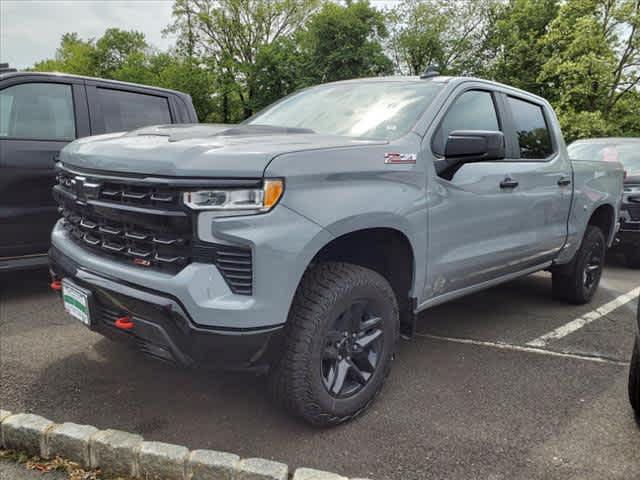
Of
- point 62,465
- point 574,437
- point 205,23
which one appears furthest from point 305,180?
point 205,23

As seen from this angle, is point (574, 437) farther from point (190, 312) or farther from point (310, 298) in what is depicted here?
point (190, 312)

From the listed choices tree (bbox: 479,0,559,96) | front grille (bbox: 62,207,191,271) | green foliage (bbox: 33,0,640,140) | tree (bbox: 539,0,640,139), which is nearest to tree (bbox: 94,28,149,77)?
green foliage (bbox: 33,0,640,140)

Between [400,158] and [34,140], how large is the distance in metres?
3.28

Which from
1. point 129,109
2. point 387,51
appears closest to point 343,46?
point 387,51

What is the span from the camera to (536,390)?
307 centimetres

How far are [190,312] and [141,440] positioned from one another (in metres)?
0.60

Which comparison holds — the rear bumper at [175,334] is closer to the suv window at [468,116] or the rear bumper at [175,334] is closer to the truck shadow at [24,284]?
the suv window at [468,116]

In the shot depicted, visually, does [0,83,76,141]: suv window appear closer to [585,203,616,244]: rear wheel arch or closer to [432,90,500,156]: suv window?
[432,90,500,156]: suv window

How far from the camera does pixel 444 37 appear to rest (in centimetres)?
3528

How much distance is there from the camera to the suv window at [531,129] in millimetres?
3873

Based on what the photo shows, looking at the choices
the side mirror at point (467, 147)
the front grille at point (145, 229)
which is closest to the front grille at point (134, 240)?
the front grille at point (145, 229)

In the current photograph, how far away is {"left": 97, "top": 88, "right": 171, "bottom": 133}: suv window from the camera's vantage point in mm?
4840

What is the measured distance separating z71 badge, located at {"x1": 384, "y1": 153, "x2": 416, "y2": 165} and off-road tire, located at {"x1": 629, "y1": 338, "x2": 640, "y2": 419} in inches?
56.0

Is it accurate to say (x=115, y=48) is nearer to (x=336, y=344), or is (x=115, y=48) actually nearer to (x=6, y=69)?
(x=6, y=69)
